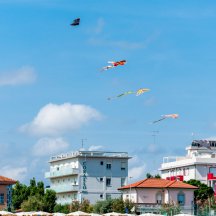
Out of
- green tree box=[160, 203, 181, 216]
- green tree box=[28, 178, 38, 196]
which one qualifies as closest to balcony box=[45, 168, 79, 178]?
green tree box=[28, 178, 38, 196]

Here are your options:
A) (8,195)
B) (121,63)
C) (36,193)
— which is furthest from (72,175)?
(121,63)

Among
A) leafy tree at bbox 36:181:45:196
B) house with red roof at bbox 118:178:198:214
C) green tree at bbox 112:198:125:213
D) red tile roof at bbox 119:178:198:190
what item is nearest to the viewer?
green tree at bbox 112:198:125:213

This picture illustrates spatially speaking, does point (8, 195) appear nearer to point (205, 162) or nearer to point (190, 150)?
point (205, 162)

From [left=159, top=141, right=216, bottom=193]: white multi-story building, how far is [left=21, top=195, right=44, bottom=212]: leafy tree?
35.6 metres

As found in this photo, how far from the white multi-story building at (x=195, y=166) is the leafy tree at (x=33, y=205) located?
35.6 meters

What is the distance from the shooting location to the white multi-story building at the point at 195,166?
148 m

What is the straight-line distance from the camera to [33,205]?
114188 millimetres

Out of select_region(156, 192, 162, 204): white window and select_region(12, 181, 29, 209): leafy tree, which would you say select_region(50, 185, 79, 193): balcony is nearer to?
select_region(12, 181, 29, 209): leafy tree

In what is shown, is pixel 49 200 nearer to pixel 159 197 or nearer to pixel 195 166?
pixel 159 197

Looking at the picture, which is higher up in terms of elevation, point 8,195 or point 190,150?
point 190,150

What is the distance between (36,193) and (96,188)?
621 inches

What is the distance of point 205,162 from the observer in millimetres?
148000

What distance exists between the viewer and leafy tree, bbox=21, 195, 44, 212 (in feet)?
368

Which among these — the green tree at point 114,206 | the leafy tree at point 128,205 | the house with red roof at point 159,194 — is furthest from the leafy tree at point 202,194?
the green tree at point 114,206
